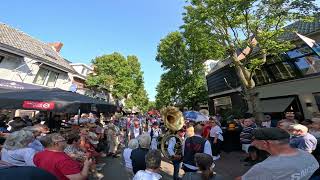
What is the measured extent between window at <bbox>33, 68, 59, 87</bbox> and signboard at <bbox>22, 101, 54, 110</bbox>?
51.2ft

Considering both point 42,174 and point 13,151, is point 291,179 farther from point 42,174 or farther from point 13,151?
point 13,151

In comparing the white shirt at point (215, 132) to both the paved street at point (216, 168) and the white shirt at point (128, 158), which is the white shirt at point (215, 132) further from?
the white shirt at point (128, 158)

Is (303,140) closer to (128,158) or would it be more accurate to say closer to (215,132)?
(128,158)

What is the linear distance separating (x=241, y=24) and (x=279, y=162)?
47.0ft

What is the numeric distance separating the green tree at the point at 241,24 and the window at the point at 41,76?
12265 millimetres

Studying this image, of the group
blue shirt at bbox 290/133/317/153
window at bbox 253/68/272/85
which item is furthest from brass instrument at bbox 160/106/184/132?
window at bbox 253/68/272/85

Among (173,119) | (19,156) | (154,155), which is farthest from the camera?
(173,119)

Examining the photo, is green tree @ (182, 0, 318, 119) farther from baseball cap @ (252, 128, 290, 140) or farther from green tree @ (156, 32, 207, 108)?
green tree @ (156, 32, 207, 108)

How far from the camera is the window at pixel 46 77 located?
75.4ft

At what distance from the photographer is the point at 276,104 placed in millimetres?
20828

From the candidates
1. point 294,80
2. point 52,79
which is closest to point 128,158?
point 294,80

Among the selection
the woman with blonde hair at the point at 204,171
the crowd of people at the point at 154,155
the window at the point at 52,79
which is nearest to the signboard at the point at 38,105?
the crowd of people at the point at 154,155

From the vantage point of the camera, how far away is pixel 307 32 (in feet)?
56.1

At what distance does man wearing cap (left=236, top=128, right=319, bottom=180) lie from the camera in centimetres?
264
